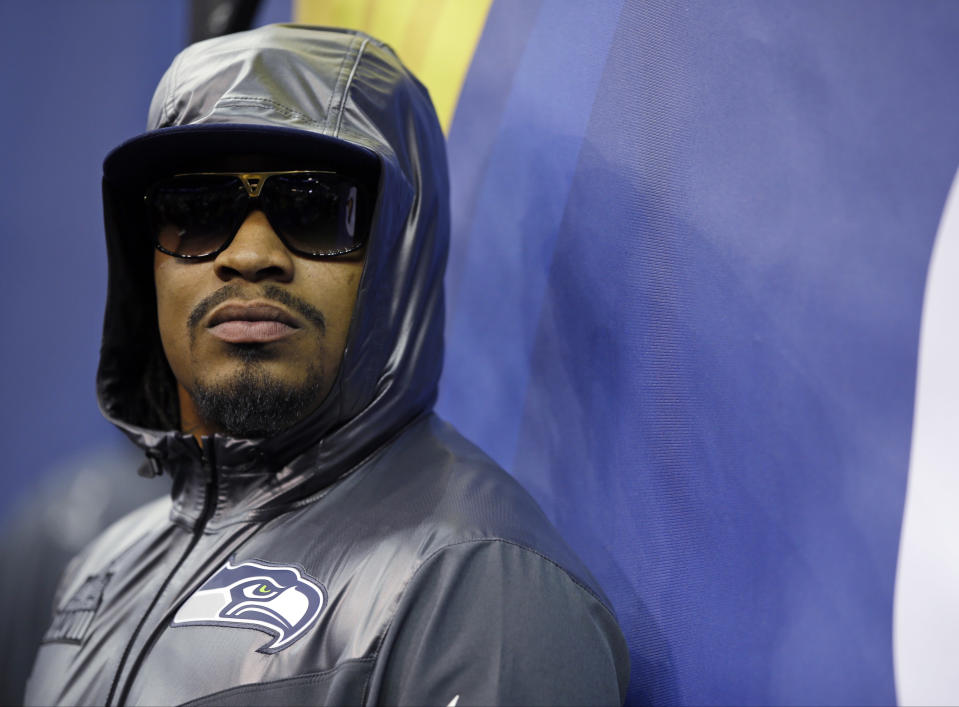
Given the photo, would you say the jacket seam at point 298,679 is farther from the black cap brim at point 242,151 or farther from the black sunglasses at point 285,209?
the black cap brim at point 242,151

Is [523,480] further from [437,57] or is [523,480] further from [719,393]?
[437,57]

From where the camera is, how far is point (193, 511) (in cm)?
133

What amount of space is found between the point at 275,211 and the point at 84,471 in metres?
1.84

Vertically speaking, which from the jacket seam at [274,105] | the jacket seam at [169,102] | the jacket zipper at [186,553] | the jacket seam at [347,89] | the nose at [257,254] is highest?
the jacket seam at [347,89]

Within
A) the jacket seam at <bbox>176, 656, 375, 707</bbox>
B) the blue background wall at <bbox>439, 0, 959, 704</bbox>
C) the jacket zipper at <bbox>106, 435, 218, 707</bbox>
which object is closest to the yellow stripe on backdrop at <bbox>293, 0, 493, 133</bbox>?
the blue background wall at <bbox>439, 0, 959, 704</bbox>

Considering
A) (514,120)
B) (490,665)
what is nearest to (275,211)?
(514,120)

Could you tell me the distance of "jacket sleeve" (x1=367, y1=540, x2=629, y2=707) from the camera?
35.9 inches

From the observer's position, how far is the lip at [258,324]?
125 centimetres

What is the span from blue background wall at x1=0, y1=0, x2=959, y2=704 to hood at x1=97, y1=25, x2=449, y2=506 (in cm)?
23

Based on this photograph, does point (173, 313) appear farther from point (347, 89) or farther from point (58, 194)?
point (58, 194)

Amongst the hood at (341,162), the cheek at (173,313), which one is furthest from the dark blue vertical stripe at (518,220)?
the cheek at (173,313)

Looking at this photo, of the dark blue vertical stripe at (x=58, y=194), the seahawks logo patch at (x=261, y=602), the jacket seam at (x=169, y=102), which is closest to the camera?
the seahawks logo patch at (x=261, y=602)

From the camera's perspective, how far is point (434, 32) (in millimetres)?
1948

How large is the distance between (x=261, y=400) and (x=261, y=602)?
286 millimetres
